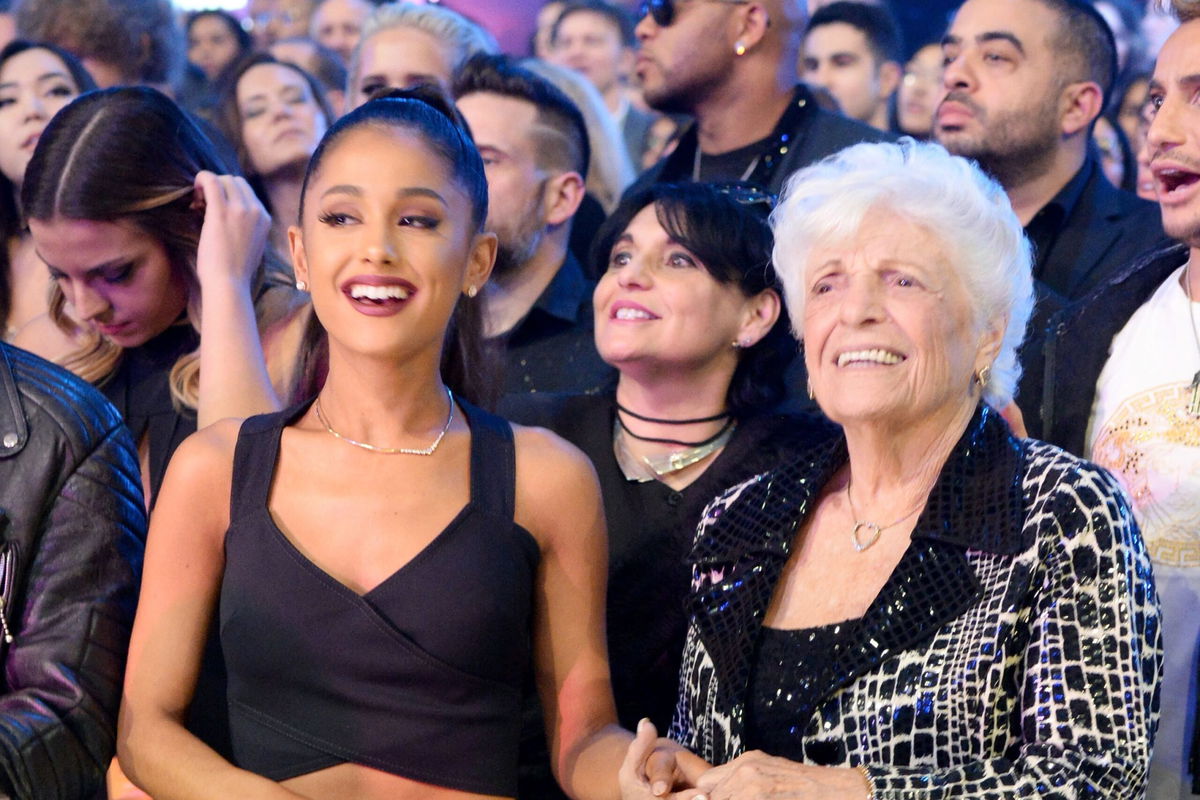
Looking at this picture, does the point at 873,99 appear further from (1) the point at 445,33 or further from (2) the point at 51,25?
(2) the point at 51,25

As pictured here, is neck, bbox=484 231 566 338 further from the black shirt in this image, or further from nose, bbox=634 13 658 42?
nose, bbox=634 13 658 42

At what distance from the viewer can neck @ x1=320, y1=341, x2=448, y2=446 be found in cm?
232

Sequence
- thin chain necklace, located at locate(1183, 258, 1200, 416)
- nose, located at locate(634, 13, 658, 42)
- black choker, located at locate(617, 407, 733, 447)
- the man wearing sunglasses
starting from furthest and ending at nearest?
nose, located at locate(634, 13, 658, 42), the man wearing sunglasses, black choker, located at locate(617, 407, 733, 447), thin chain necklace, located at locate(1183, 258, 1200, 416)

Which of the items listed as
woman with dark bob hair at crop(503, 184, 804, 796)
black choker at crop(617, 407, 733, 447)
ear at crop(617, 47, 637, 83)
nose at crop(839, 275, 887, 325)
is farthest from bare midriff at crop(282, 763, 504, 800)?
ear at crop(617, 47, 637, 83)

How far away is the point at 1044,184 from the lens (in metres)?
4.28

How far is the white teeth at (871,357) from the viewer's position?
7.70ft

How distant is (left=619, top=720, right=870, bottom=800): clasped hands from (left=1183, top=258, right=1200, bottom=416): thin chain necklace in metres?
1.21

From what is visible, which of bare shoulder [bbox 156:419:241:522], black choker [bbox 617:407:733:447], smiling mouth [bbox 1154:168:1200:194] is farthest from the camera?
black choker [bbox 617:407:733:447]

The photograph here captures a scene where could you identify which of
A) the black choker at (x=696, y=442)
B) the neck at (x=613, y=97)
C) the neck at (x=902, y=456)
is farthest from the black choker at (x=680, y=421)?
the neck at (x=613, y=97)

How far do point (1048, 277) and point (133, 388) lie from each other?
250 centimetres

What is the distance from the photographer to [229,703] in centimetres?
226

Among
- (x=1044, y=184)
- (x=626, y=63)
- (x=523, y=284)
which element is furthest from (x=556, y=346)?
(x=626, y=63)

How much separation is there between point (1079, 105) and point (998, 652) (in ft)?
9.13

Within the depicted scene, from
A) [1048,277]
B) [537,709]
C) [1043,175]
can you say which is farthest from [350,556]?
[1043,175]
